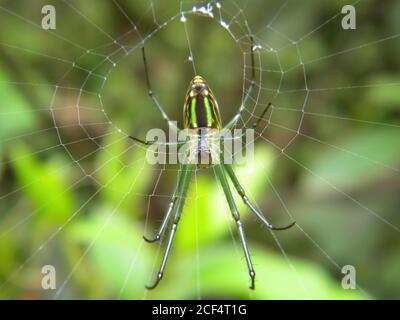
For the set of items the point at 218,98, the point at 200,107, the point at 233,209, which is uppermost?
the point at 218,98

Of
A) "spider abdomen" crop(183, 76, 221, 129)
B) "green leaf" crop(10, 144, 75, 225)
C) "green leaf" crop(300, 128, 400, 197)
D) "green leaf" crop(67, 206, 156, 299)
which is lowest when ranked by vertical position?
"green leaf" crop(67, 206, 156, 299)

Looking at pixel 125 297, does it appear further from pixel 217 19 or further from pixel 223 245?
pixel 217 19

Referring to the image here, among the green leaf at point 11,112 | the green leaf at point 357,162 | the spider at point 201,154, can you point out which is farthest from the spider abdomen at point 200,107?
the green leaf at point 11,112

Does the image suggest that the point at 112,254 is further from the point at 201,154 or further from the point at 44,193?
the point at 201,154

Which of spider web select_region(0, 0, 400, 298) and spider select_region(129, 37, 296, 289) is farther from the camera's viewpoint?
spider web select_region(0, 0, 400, 298)

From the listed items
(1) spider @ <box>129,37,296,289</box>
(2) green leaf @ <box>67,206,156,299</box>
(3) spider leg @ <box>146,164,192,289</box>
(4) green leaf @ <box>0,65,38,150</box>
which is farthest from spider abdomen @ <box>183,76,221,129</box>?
(4) green leaf @ <box>0,65,38,150</box>

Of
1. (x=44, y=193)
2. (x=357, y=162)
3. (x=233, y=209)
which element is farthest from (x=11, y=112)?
(x=357, y=162)

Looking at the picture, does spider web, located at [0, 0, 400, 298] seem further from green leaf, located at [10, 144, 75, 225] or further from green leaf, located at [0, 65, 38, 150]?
green leaf, located at [10, 144, 75, 225]

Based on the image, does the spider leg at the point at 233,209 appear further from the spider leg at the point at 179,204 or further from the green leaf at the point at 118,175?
the green leaf at the point at 118,175
